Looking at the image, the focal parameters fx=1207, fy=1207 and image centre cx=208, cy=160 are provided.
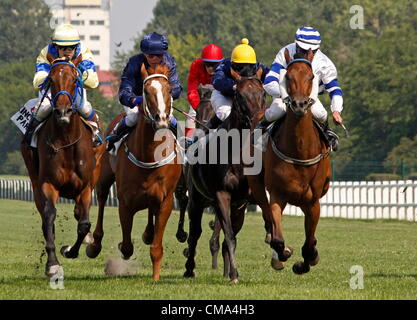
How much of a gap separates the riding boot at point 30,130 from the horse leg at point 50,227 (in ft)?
2.85

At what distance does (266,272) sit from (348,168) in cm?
3028

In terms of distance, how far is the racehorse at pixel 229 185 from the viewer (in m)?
13.2

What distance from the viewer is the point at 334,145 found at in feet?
42.9

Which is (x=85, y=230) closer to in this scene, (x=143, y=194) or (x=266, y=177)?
(x=143, y=194)

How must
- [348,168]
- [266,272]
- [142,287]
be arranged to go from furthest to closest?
[348,168] → [266,272] → [142,287]

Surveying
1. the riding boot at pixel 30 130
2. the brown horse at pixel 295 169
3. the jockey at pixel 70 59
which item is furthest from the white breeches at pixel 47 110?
the brown horse at pixel 295 169

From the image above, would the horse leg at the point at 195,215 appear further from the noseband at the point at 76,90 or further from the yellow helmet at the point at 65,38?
the yellow helmet at the point at 65,38

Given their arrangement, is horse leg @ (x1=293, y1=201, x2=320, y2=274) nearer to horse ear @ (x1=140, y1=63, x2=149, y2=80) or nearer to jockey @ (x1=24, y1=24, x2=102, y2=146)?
horse ear @ (x1=140, y1=63, x2=149, y2=80)

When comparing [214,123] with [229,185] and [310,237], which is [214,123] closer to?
[229,185]

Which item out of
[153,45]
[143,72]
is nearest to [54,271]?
[143,72]

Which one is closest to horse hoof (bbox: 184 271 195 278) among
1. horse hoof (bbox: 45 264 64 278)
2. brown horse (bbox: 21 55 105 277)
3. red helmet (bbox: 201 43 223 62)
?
brown horse (bbox: 21 55 105 277)

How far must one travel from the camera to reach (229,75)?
14367 mm

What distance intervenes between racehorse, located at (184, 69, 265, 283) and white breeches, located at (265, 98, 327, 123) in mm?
284
